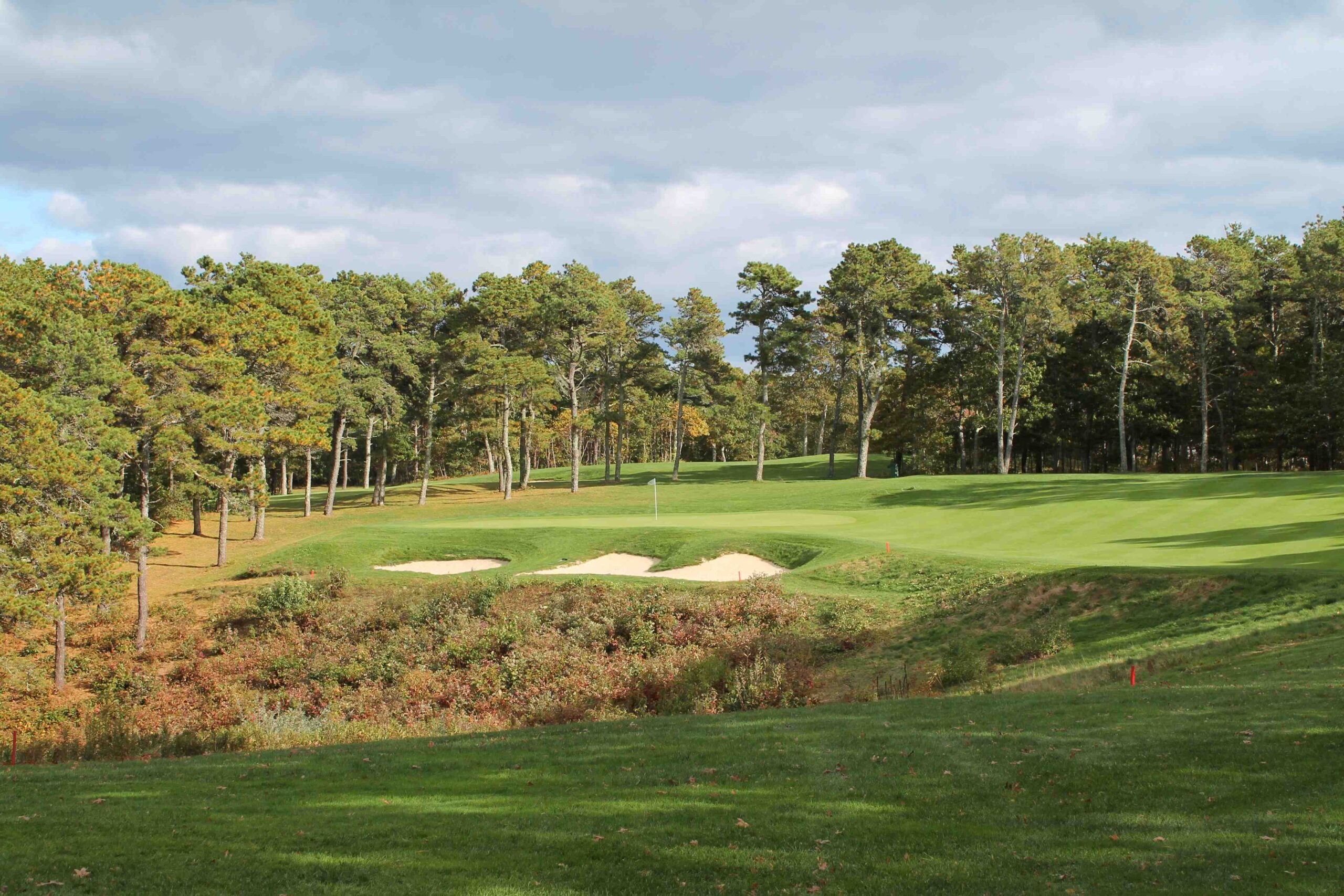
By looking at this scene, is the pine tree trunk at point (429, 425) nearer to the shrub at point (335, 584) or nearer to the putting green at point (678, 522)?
the putting green at point (678, 522)

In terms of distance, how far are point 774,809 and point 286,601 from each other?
2378cm

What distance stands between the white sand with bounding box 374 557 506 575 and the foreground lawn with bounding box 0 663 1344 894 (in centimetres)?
1931

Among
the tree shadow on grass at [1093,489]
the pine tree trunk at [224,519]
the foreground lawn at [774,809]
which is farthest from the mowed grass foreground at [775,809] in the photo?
the tree shadow on grass at [1093,489]

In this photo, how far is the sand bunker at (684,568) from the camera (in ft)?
93.0

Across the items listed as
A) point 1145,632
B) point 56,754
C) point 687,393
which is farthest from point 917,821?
point 687,393

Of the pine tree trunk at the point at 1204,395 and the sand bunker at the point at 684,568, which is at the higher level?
the pine tree trunk at the point at 1204,395

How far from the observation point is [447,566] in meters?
33.6

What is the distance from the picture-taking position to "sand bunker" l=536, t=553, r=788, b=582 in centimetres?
2834

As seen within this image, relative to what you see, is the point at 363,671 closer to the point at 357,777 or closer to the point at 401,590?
the point at 401,590

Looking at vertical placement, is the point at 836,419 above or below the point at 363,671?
above

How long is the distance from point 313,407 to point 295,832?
36781 millimetres

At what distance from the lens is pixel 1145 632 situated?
1823 centimetres


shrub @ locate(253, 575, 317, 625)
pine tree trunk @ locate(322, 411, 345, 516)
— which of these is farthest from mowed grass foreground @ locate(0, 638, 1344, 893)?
pine tree trunk @ locate(322, 411, 345, 516)

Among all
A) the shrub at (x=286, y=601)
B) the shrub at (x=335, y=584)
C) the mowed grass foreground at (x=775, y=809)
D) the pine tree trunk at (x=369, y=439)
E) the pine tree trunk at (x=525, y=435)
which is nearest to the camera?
the mowed grass foreground at (x=775, y=809)
